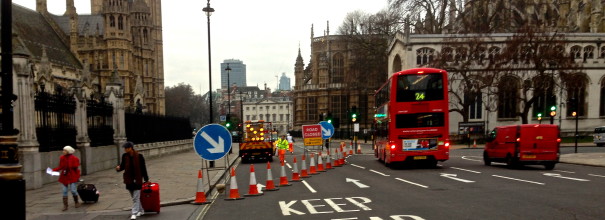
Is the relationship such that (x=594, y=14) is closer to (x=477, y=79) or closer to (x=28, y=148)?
(x=477, y=79)

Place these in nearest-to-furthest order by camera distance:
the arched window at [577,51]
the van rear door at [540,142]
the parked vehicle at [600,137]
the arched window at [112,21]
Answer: the van rear door at [540,142] < the parked vehicle at [600,137] < the arched window at [577,51] < the arched window at [112,21]

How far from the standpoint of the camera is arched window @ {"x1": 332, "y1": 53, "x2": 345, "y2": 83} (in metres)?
81.2

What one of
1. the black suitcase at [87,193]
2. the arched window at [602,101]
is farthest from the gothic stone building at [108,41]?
the arched window at [602,101]

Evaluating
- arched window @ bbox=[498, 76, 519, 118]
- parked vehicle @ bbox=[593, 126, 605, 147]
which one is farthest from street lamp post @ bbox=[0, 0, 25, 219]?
parked vehicle @ bbox=[593, 126, 605, 147]

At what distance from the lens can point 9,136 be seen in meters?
4.22

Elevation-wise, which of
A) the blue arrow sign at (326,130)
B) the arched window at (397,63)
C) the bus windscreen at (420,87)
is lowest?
the blue arrow sign at (326,130)

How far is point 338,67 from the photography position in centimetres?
8262

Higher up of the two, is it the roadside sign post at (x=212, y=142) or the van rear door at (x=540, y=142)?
the roadside sign post at (x=212, y=142)

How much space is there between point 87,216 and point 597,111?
52469 millimetres

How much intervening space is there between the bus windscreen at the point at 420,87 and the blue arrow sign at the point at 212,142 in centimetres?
881

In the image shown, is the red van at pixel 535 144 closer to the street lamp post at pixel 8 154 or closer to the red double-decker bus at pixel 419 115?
the red double-decker bus at pixel 419 115

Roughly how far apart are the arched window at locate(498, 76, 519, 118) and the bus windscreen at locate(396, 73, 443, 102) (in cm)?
2408

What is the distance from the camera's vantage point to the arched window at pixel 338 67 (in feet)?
266

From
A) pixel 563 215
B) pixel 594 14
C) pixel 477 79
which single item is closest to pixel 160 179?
pixel 563 215
